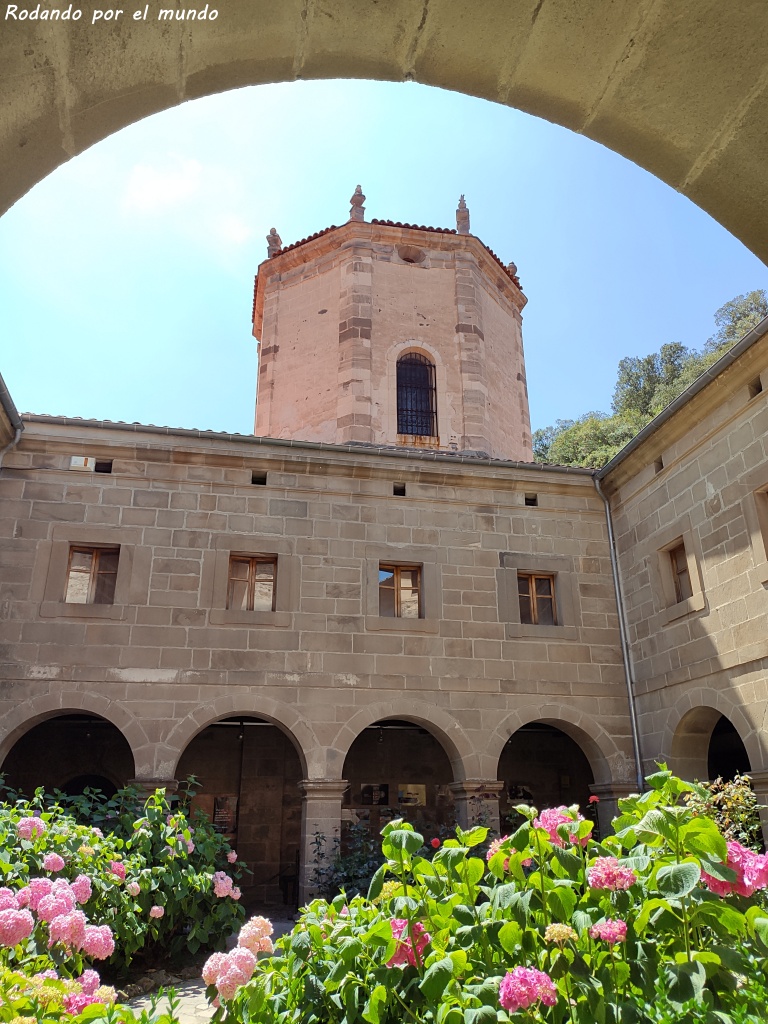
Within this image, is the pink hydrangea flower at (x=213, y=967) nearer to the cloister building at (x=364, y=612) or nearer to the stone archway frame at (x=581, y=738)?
the cloister building at (x=364, y=612)

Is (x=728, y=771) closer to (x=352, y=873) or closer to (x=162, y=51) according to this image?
(x=352, y=873)

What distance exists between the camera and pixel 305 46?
1840 millimetres

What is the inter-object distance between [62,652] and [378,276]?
10073 mm

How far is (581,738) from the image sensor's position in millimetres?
10984

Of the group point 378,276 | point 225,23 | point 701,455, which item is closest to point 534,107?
point 225,23

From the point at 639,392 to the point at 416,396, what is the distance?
2291cm

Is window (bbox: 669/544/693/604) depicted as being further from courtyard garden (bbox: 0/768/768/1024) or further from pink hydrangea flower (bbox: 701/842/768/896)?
pink hydrangea flower (bbox: 701/842/768/896)

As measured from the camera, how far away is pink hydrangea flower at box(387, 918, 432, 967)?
2801mm

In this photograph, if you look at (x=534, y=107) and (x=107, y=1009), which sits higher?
(x=534, y=107)

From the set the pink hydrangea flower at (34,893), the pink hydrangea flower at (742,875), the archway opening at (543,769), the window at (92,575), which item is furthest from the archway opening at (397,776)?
the pink hydrangea flower at (742,875)

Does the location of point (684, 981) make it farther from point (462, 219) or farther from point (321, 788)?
point (462, 219)

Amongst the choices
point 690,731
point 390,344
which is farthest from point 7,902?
point 390,344

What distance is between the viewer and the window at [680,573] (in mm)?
10289

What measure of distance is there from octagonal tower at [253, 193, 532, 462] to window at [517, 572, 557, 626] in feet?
13.6
